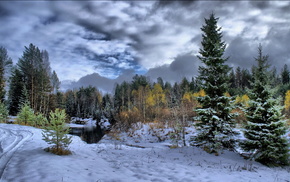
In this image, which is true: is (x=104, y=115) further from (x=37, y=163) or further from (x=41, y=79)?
→ (x=37, y=163)

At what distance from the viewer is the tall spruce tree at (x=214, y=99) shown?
10344mm

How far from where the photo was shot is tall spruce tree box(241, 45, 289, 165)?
888 centimetres

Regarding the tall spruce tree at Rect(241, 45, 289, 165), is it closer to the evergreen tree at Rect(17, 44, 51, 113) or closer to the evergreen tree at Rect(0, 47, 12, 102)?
the evergreen tree at Rect(17, 44, 51, 113)

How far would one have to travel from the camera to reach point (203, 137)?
10.7 metres

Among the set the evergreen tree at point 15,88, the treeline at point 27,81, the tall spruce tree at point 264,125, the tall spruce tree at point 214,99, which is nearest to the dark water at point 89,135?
the treeline at point 27,81

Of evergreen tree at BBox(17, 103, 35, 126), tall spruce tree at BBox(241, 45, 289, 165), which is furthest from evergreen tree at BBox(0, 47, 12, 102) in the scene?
tall spruce tree at BBox(241, 45, 289, 165)

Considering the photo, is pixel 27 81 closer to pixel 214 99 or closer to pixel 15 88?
pixel 15 88

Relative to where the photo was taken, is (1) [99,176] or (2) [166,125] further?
(2) [166,125]

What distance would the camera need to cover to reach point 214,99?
35.2ft

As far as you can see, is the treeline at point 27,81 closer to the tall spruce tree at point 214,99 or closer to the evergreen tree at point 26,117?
the evergreen tree at point 26,117

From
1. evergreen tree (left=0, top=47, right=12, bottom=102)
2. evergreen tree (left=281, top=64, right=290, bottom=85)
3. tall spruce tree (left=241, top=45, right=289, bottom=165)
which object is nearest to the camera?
tall spruce tree (left=241, top=45, right=289, bottom=165)

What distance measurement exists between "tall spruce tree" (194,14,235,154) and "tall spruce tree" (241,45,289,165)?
117cm

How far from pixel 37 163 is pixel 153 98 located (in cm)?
4610

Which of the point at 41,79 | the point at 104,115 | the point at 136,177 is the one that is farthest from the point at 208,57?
the point at 104,115
